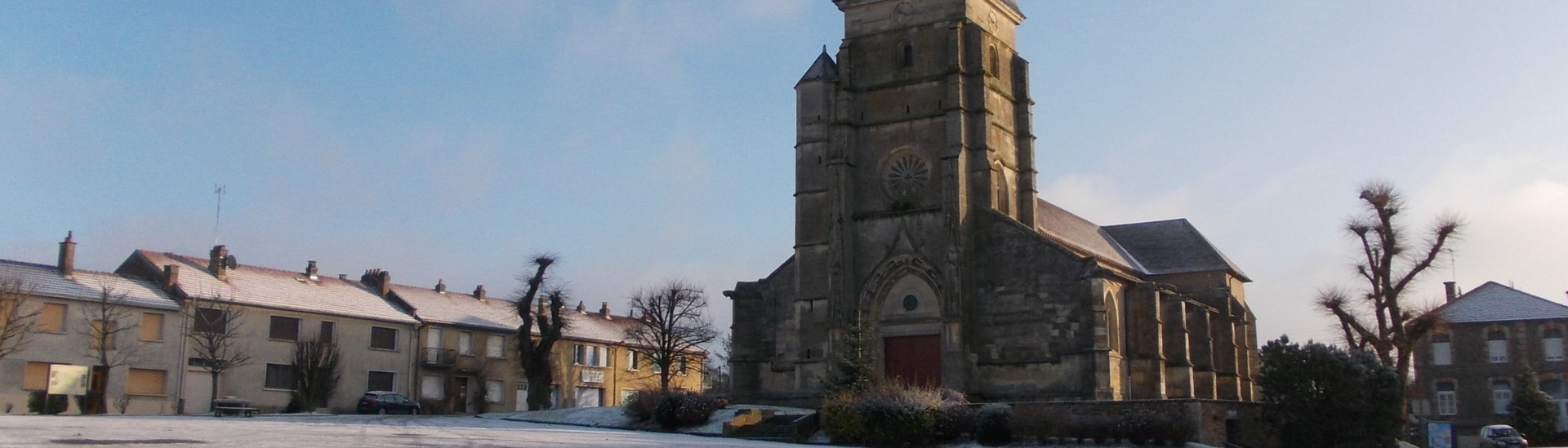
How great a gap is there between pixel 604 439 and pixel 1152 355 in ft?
63.6

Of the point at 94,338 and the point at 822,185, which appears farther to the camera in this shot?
the point at 94,338

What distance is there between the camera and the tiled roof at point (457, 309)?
5753 cm

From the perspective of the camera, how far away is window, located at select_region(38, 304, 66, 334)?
44781mm

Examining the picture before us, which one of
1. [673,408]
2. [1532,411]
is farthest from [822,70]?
[1532,411]

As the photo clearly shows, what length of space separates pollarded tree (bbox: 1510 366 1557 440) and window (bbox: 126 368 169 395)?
1970 inches

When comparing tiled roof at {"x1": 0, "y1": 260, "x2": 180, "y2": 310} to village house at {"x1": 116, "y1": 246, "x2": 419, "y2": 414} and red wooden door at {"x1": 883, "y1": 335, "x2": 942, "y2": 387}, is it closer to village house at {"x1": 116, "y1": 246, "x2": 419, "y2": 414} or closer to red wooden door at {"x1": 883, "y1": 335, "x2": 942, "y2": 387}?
village house at {"x1": 116, "y1": 246, "x2": 419, "y2": 414}

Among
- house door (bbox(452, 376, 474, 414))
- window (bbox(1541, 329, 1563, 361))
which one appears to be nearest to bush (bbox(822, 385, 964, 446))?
house door (bbox(452, 376, 474, 414))

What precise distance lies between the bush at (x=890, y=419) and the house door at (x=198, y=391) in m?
28.1

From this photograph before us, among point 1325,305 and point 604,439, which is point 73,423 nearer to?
point 604,439

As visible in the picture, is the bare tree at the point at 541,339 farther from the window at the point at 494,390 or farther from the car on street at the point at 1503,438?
the car on street at the point at 1503,438

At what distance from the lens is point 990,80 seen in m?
40.5

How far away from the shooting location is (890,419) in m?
29.6

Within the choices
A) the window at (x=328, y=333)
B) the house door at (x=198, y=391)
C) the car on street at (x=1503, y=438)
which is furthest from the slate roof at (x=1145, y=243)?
the house door at (x=198, y=391)

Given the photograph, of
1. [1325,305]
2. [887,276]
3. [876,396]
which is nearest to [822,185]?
[887,276]
